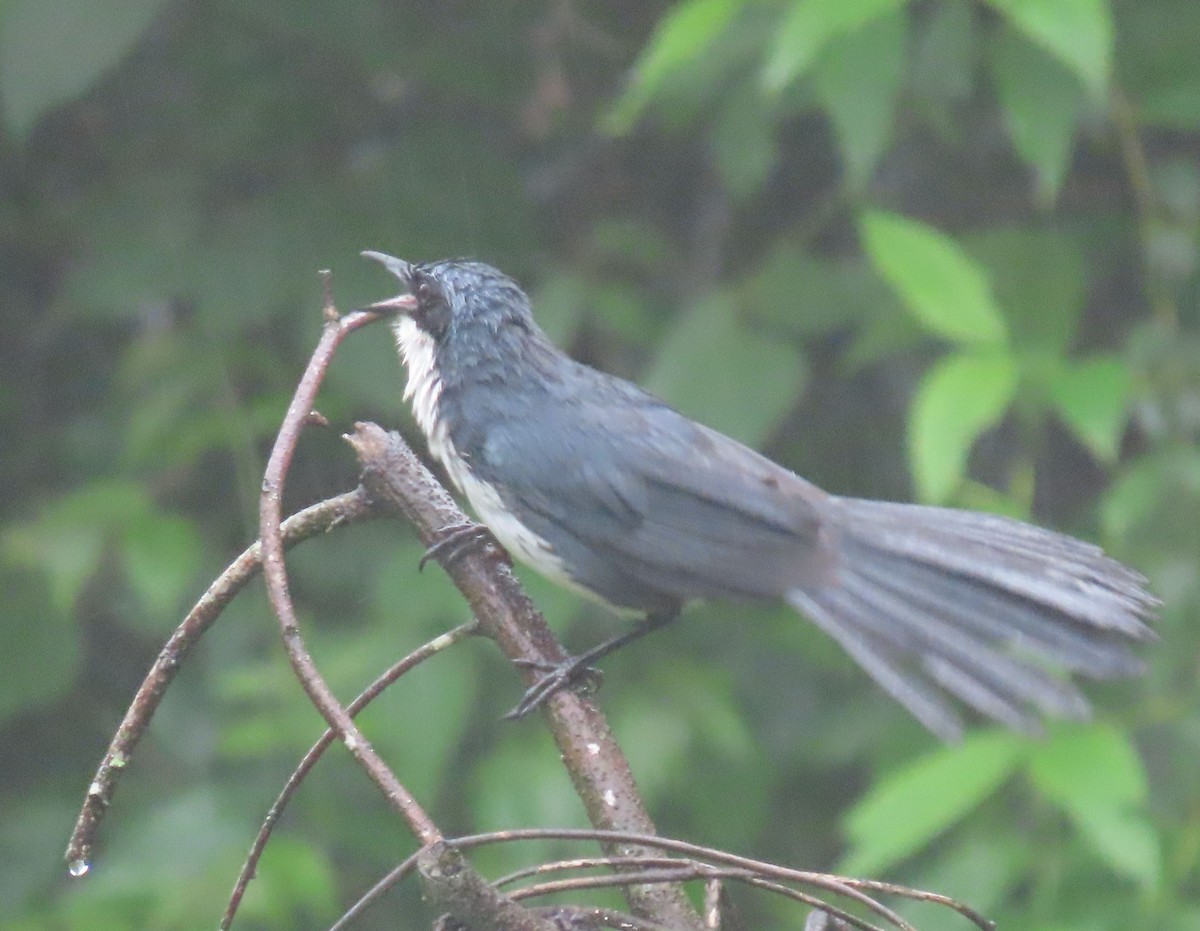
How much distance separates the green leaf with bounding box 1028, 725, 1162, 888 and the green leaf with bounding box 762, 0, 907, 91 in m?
1.19

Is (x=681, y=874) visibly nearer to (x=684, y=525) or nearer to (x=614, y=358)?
(x=684, y=525)

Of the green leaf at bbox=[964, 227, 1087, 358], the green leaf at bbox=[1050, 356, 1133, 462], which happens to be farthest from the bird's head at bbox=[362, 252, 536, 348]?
the green leaf at bbox=[964, 227, 1087, 358]

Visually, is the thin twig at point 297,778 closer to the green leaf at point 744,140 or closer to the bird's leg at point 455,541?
the bird's leg at point 455,541

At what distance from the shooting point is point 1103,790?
2.67 metres

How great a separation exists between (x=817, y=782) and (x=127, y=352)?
2003 mm

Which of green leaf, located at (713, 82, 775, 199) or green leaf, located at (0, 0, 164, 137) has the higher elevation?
green leaf, located at (0, 0, 164, 137)

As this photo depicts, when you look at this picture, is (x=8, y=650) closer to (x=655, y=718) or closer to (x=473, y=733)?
(x=473, y=733)

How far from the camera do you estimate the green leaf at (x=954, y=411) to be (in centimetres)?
280

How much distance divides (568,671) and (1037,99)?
1.89 m

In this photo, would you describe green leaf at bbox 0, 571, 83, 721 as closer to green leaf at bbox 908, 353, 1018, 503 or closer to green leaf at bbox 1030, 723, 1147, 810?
green leaf at bbox 908, 353, 1018, 503

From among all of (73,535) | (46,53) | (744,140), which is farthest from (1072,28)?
(73,535)

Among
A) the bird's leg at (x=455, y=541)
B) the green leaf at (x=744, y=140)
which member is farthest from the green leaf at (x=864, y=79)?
the bird's leg at (x=455, y=541)

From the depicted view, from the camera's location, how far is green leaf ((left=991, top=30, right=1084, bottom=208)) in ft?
10.1

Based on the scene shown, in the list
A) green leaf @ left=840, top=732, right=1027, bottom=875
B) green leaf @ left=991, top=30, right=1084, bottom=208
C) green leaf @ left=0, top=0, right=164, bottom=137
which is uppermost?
green leaf @ left=0, top=0, right=164, bottom=137
